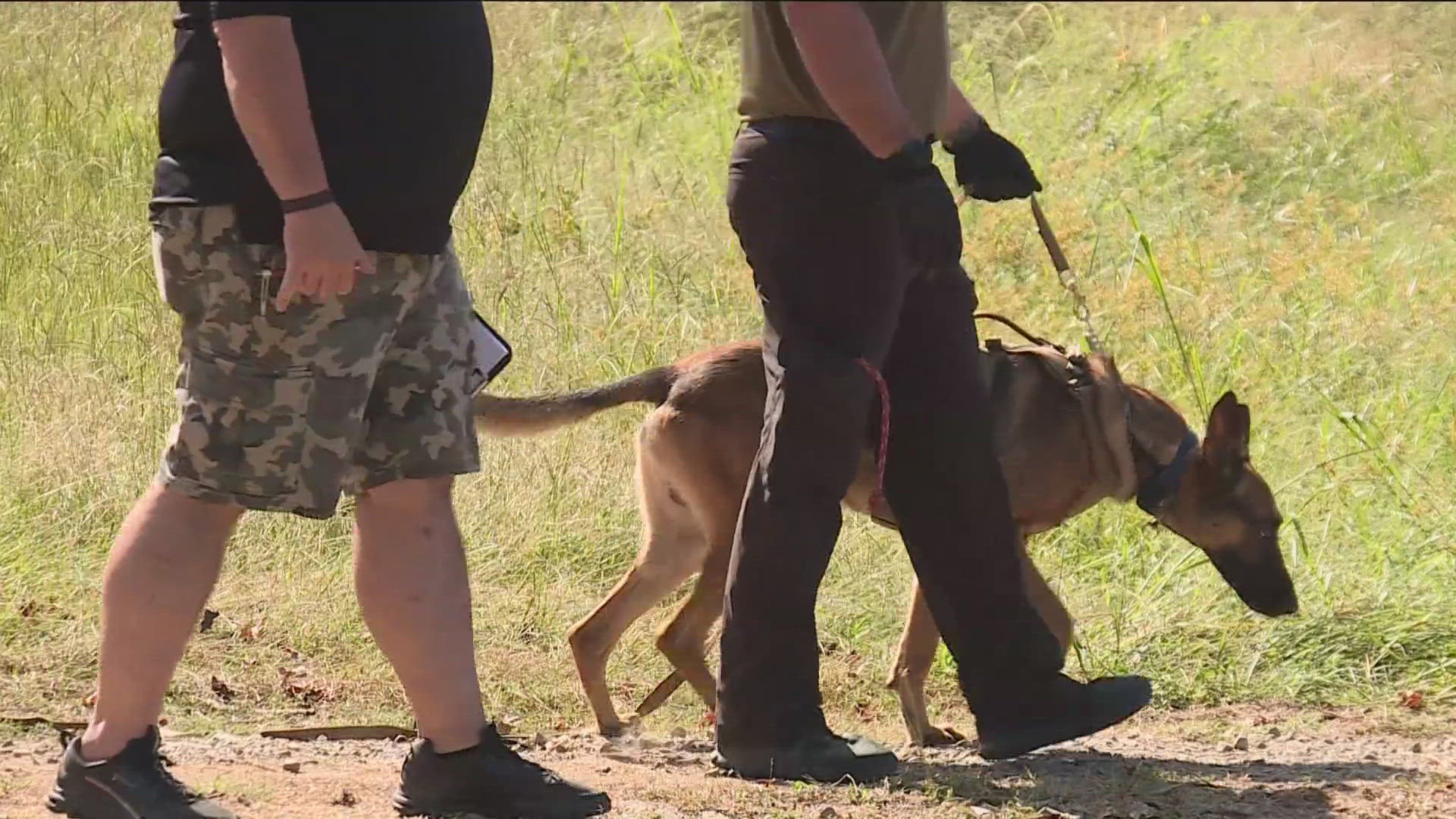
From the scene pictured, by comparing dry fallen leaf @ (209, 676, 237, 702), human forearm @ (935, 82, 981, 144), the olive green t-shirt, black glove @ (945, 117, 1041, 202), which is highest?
the olive green t-shirt

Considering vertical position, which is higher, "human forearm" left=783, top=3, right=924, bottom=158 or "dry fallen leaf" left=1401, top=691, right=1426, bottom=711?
"human forearm" left=783, top=3, right=924, bottom=158

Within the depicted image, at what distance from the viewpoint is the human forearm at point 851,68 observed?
323cm

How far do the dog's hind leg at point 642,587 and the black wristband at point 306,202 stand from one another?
6.85 feet

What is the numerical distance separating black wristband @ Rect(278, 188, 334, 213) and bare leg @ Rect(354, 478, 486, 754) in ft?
1.73

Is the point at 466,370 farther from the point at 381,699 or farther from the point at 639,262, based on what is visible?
the point at 639,262

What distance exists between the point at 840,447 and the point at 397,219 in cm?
109

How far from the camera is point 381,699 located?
486cm

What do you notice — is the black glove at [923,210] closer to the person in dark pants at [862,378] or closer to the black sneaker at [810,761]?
the person in dark pants at [862,378]

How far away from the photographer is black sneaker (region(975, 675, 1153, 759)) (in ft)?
12.4

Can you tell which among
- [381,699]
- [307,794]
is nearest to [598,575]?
[381,699]

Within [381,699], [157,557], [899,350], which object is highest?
[899,350]

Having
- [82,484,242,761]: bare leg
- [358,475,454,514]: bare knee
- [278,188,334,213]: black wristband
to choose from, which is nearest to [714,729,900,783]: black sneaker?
[358,475,454,514]: bare knee

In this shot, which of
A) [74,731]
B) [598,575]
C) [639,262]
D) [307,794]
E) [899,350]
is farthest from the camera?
[639,262]

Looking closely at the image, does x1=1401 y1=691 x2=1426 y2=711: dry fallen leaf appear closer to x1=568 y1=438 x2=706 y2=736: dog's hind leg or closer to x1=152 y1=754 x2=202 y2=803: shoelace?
x1=568 y1=438 x2=706 y2=736: dog's hind leg
